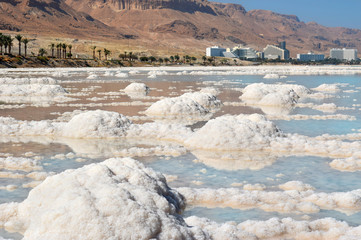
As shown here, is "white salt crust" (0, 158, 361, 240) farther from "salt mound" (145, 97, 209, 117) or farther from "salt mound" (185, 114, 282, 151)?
"salt mound" (145, 97, 209, 117)

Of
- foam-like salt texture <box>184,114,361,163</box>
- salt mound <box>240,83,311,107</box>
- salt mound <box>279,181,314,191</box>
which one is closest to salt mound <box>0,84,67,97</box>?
salt mound <box>240,83,311,107</box>

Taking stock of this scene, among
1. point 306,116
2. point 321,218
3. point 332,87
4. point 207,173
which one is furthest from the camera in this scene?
point 332,87

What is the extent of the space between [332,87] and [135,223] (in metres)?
38.4

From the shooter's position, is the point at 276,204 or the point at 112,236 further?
the point at 276,204

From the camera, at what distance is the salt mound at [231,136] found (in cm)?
1396

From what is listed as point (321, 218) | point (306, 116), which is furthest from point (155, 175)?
point (306, 116)

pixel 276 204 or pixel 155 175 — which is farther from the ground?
pixel 155 175

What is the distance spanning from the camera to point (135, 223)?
6328mm

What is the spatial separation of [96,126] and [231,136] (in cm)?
498

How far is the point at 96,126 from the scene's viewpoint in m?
16.3

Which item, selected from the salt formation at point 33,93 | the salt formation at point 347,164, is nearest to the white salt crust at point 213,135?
the salt formation at point 347,164

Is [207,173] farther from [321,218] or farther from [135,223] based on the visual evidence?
[135,223]

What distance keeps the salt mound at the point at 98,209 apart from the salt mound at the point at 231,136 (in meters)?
5.81

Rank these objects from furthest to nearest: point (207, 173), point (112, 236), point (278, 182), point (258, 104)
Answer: point (258, 104) < point (207, 173) < point (278, 182) < point (112, 236)
